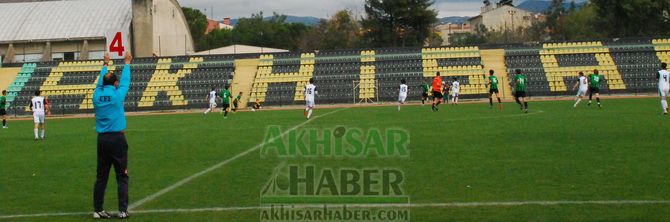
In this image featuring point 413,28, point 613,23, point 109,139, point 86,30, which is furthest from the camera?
point 413,28

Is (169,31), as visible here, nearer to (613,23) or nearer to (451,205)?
(613,23)

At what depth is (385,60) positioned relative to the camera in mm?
57500

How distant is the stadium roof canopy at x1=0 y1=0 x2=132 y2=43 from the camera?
70.2 meters

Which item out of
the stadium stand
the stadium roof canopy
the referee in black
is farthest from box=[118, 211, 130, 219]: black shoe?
the stadium roof canopy

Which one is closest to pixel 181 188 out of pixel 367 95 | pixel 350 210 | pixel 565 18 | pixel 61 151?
pixel 350 210

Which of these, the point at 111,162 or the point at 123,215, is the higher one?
the point at 111,162

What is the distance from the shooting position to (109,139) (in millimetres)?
10133

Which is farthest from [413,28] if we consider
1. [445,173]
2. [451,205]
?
[451,205]

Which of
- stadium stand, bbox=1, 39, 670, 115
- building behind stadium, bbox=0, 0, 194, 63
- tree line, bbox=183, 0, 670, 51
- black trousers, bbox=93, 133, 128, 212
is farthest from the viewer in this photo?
tree line, bbox=183, 0, 670, 51

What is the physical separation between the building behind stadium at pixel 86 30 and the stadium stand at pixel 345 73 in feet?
29.0

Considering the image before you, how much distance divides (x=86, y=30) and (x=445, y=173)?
61.9m

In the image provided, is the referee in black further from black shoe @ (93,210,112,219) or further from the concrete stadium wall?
the concrete stadium wall

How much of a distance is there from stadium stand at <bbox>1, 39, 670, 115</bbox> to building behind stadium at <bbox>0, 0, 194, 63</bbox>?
29.0ft

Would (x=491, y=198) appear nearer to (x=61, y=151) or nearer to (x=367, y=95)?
(x=61, y=151)
